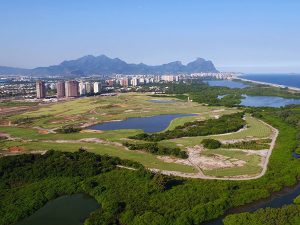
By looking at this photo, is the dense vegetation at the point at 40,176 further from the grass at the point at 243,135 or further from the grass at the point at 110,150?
the grass at the point at 243,135

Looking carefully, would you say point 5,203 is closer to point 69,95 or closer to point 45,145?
point 45,145

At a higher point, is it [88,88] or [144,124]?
[88,88]

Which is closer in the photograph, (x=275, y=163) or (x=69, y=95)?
(x=275, y=163)

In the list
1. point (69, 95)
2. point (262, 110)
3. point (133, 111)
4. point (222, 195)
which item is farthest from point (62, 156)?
point (69, 95)

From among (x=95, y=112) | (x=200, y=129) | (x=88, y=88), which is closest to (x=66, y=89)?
(x=88, y=88)

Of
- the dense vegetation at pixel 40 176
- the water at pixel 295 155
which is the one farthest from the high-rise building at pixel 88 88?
the water at pixel 295 155

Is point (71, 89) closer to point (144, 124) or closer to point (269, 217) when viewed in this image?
point (144, 124)
